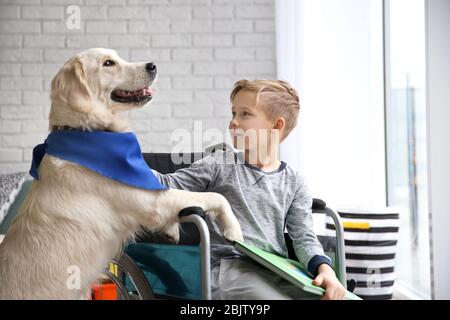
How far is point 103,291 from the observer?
2500mm

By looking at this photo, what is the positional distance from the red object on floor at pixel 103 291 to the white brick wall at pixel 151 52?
98cm

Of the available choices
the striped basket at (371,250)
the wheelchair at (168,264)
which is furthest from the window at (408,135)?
the wheelchair at (168,264)

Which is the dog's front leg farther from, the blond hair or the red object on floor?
the red object on floor

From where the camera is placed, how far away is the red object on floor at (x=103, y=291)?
96.2 inches

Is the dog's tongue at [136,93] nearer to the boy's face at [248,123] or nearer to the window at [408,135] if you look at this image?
the boy's face at [248,123]

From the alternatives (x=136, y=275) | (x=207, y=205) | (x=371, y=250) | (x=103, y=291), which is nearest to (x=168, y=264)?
(x=136, y=275)

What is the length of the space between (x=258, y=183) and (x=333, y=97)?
1.41 meters

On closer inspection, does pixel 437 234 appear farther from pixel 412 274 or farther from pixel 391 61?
pixel 391 61

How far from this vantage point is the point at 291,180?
5.71ft

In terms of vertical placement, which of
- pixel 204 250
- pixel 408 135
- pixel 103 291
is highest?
pixel 408 135

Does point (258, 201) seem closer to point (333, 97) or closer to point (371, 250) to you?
point (371, 250)

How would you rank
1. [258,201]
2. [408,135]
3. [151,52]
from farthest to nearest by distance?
[151,52], [408,135], [258,201]

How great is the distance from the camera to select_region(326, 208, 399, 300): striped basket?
2.58m

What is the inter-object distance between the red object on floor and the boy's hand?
124 cm
